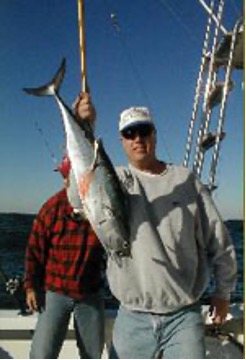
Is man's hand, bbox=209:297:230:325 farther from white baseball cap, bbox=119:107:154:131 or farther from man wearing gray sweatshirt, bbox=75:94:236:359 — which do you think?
white baseball cap, bbox=119:107:154:131

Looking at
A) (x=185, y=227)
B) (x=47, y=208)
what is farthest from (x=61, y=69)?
(x=185, y=227)

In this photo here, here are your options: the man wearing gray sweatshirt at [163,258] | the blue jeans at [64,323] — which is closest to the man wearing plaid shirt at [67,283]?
the blue jeans at [64,323]

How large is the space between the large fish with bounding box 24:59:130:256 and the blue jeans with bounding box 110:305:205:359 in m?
0.36

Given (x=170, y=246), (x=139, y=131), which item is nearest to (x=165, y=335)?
(x=170, y=246)

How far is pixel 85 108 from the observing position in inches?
109

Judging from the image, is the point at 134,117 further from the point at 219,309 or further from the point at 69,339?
the point at 69,339

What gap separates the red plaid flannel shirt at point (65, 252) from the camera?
3230mm

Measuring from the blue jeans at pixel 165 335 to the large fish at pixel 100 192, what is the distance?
1.19ft

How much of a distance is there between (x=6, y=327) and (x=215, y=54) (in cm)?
435

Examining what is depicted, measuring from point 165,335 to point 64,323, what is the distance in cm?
84

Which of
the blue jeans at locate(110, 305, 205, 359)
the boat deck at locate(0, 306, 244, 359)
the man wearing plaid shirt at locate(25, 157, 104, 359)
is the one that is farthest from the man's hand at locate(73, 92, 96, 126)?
the boat deck at locate(0, 306, 244, 359)

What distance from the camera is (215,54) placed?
6805 millimetres

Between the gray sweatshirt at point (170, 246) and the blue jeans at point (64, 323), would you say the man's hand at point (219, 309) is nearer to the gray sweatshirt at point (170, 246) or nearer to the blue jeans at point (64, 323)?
the gray sweatshirt at point (170, 246)

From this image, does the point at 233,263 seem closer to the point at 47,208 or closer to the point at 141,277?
the point at 141,277
